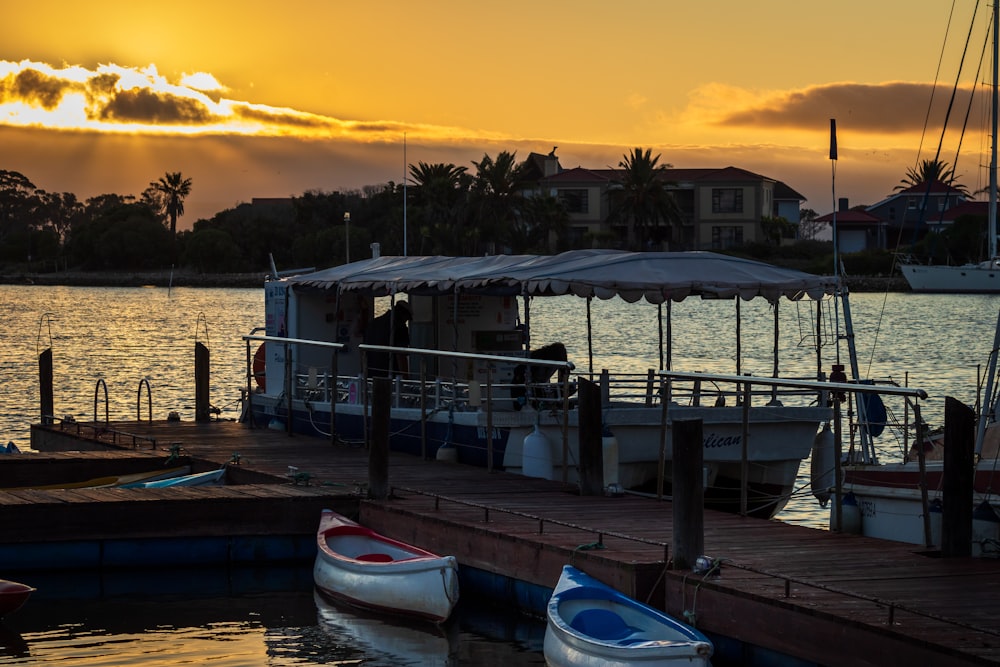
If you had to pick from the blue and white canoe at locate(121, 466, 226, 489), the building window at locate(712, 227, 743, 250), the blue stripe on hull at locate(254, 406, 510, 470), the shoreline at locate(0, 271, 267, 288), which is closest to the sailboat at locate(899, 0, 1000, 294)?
the building window at locate(712, 227, 743, 250)

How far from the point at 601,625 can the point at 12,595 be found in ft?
20.3

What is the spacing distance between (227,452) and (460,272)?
4.24 m

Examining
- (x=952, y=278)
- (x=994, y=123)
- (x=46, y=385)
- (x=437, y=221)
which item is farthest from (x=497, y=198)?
(x=46, y=385)

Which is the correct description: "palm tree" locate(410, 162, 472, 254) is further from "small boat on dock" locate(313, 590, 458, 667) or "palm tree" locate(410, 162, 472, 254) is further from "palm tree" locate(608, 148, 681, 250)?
"small boat on dock" locate(313, 590, 458, 667)

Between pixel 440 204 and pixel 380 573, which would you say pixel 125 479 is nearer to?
pixel 380 573

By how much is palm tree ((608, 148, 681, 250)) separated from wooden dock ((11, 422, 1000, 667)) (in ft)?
304

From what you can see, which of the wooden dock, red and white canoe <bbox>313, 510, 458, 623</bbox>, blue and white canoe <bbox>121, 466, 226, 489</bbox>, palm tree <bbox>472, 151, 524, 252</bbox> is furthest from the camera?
palm tree <bbox>472, 151, 524, 252</bbox>

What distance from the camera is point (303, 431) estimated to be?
977 inches

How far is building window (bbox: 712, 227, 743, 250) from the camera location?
117 meters


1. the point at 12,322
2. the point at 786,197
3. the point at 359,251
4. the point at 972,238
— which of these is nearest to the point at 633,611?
the point at 12,322

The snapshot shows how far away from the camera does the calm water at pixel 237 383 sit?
15312 millimetres

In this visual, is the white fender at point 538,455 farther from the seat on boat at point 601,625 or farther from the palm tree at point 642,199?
the palm tree at point 642,199

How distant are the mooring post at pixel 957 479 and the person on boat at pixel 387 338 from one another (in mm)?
11308

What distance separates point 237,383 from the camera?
177 ft
